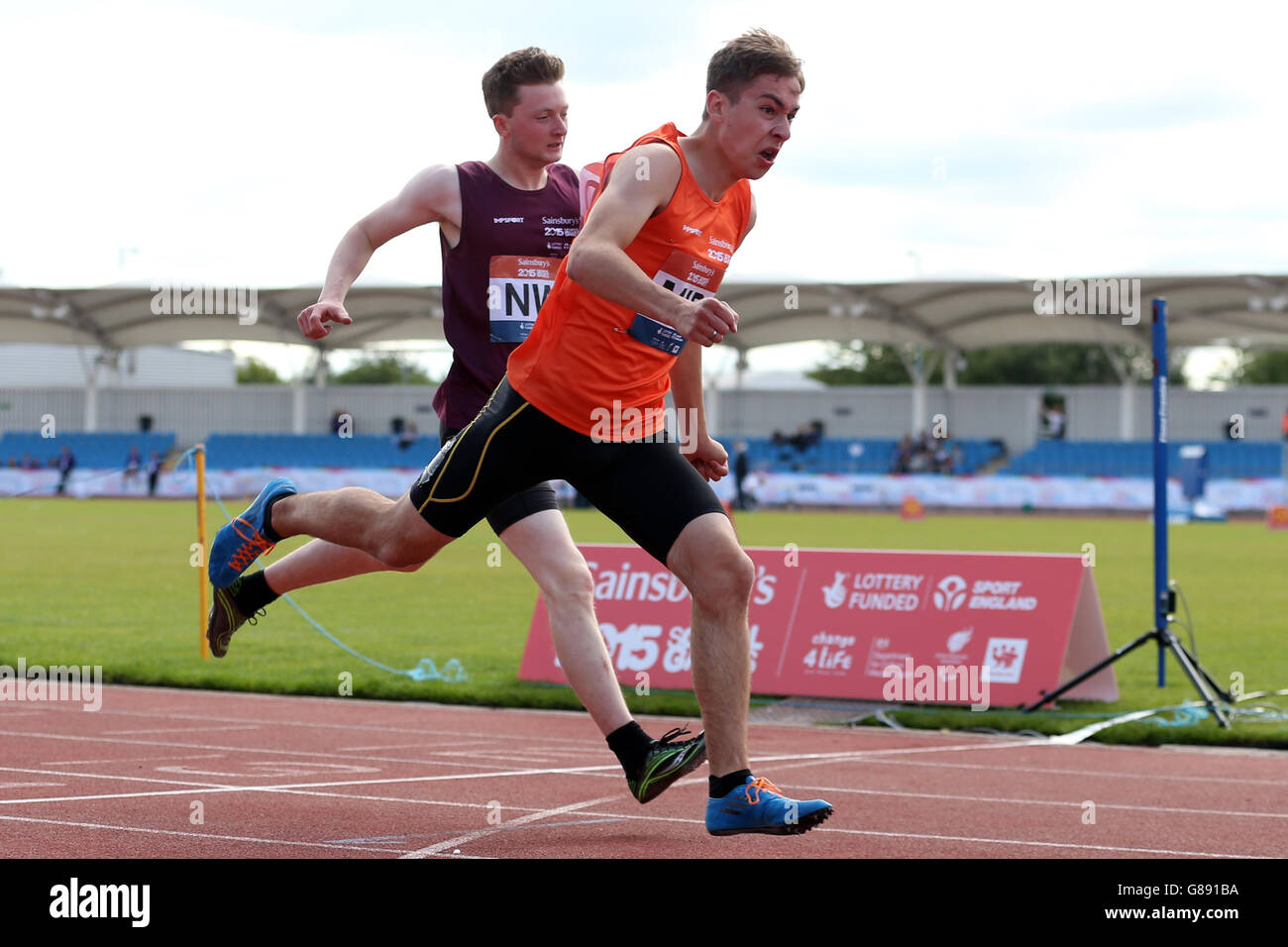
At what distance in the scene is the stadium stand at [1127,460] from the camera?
4769 centimetres

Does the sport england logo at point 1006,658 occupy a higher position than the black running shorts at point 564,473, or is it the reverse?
the black running shorts at point 564,473

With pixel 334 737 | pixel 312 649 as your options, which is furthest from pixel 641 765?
pixel 312 649

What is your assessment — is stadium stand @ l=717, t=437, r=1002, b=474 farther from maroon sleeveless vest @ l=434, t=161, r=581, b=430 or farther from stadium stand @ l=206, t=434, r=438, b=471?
maroon sleeveless vest @ l=434, t=161, r=581, b=430

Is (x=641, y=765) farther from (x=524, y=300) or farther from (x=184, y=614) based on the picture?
(x=184, y=614)

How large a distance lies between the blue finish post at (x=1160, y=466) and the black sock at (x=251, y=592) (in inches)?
217

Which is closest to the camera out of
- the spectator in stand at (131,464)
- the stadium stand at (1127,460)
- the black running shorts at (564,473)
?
the black running shorts at (564,473)

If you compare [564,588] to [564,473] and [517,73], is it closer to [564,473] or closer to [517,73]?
[564,473]

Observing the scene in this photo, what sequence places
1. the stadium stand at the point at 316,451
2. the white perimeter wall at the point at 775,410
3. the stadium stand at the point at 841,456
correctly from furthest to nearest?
the white perimeter wall at the point at 775,410
the stadium stand at the point at 316,451
the stadium stand at the point at 841,456

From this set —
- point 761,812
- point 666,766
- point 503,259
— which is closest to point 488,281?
point 503,259

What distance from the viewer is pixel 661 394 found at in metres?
5.05

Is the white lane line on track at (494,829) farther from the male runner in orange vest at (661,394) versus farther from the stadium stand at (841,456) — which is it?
the stadium stand at (841,456)

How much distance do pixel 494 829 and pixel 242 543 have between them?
149cm

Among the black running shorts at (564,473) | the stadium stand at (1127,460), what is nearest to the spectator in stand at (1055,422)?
the stadium stand at (1127,460)

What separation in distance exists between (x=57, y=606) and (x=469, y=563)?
860 centimetres
